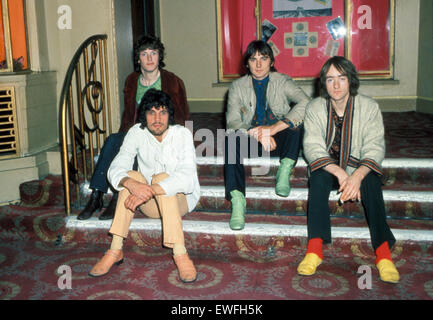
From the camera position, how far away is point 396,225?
103 inches

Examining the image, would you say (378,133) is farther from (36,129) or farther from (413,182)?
(36,129)

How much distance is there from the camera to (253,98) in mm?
2977

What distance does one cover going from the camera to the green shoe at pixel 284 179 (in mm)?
2709

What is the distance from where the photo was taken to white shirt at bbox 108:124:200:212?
2.45 meters

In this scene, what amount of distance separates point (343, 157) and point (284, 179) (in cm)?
41

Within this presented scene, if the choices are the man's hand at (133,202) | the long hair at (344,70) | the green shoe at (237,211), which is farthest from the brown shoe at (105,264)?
the long hair at (344,70)

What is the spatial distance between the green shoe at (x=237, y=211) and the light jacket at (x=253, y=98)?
50 cm

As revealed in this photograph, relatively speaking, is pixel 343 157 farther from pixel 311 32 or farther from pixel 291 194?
pixel 311 32

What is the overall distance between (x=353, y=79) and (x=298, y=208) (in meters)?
0.89

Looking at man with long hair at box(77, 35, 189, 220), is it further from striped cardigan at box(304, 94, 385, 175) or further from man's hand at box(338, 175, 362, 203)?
man's hand at box(338, 175, 362, 203)

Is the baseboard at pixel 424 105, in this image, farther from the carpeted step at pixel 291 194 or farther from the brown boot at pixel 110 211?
the brown boot at pixel 110 211

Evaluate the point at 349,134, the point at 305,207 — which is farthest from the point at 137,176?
the point at 349,134
